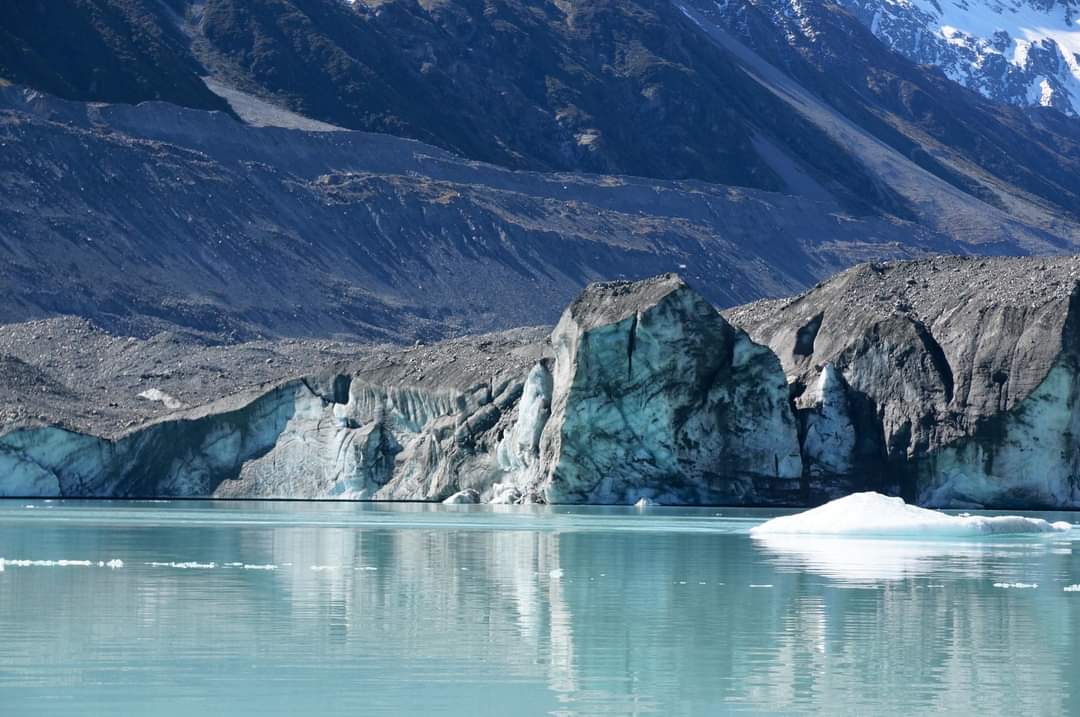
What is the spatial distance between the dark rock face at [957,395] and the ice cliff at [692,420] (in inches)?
3.0

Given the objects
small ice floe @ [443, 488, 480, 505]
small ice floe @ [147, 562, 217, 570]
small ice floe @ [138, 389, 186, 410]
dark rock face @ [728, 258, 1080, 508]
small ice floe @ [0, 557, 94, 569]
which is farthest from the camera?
small ice floe @ [138, 389, 186, 410]

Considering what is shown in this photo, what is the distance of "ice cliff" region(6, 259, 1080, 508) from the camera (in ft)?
244

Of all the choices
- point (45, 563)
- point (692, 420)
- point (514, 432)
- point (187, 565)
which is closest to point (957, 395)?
point (692, 420)

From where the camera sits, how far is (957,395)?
77.6 metres

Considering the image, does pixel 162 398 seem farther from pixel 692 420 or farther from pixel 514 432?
pixel 692 420

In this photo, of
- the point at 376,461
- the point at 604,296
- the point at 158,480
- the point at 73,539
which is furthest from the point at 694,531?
the point at 158,480

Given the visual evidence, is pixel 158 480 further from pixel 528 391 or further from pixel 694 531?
pixel 694 531

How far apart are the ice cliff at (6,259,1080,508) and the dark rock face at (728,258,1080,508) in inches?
3.0

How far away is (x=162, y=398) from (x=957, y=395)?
145 ft

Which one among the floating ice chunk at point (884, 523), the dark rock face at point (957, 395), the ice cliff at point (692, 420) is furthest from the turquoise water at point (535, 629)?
the dark rock face at point (957, 395)

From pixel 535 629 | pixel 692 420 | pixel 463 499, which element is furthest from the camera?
pixel 463 499

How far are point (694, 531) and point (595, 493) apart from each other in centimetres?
2152

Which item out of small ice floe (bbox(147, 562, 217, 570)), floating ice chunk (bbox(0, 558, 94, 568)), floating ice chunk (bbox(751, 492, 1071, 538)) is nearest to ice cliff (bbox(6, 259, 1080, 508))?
floating ice chunk (bbox(751, 492, 1071, 538))

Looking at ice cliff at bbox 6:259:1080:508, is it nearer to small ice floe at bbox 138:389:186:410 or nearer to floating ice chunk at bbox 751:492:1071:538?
small ice floe at bbox 138:389:186:410
